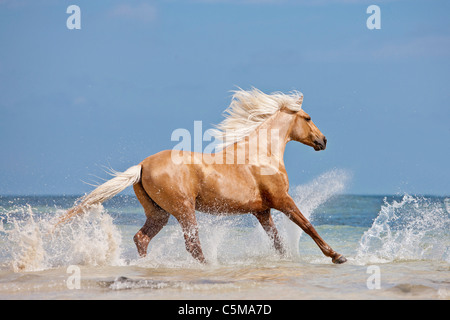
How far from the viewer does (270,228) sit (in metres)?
6.54

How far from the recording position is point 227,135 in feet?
20.9

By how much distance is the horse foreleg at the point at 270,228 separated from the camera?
6.50 m

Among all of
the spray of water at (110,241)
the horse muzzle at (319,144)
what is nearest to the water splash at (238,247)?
the spray of water at (110,241)

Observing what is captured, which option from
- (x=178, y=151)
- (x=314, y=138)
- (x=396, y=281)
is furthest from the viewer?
(x=314, y=138)

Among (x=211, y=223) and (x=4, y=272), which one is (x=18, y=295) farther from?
(x=211, y=223)

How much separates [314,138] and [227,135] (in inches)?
48.7

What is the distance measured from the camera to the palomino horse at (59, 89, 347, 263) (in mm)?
5707

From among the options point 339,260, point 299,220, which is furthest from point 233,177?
point 339,260

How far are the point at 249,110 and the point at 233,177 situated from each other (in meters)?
1.03

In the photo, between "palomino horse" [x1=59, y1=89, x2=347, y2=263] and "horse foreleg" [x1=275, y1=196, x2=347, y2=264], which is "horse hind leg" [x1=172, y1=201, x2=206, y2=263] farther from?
"horse foreleg" [x1=275, y1=196, x2=347, y2=264]

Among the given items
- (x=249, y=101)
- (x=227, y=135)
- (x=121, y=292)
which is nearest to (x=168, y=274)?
(x=121, y=292)

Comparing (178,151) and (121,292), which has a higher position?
(178,151)

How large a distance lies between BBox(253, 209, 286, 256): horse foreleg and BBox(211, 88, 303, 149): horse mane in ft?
3.10

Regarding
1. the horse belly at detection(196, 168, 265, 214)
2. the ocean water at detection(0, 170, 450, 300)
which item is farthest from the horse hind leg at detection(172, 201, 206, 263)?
the horse belly at detection(196, 168, 265, 214)
